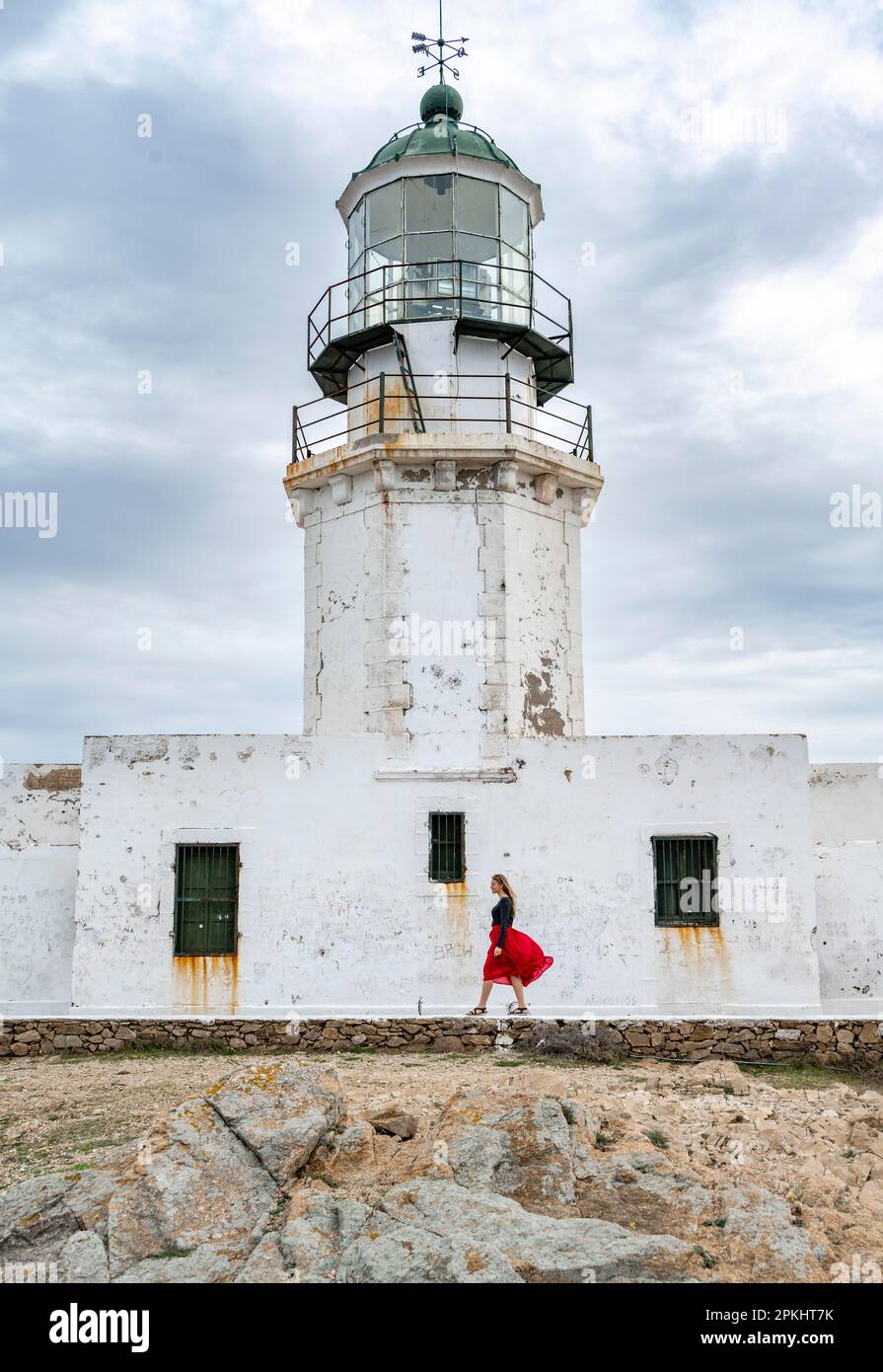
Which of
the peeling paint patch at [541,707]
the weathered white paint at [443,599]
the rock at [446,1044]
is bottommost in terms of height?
the rock at [446,1044]

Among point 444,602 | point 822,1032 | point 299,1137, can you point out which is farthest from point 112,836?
point 822,1032

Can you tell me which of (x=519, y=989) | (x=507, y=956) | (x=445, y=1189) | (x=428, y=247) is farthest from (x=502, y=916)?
(x=428, y=247)

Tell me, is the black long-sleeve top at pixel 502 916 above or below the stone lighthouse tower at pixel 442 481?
below

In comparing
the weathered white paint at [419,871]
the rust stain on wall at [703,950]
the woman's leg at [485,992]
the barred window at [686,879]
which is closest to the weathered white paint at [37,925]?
the weathered white paint at [419,871]

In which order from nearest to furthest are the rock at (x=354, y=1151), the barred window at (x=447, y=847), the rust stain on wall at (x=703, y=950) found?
1. the rock at (x=354, y=1151)
2. the rust stain on wall at (x=703, y=950)
3. the barred window at (x=447, y=847)

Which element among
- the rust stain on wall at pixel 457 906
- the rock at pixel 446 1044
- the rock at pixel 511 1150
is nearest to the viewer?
the rock at pixel 511 1150

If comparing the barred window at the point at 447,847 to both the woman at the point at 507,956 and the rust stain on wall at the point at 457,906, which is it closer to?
the rust stain on wall at the point at 457,906

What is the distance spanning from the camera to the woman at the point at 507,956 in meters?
13.2

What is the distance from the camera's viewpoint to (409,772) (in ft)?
46.1

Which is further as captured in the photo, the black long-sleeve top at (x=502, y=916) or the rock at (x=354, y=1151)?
the black long-sleeve top at (x=502, y=916)

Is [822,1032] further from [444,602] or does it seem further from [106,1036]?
[106,1036]

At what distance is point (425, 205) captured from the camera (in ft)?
54.0

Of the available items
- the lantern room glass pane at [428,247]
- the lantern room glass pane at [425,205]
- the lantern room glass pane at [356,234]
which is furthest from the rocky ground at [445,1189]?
the lantern room glass pane at [356,234]

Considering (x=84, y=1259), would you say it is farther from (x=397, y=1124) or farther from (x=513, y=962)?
(x=513, y=962)
